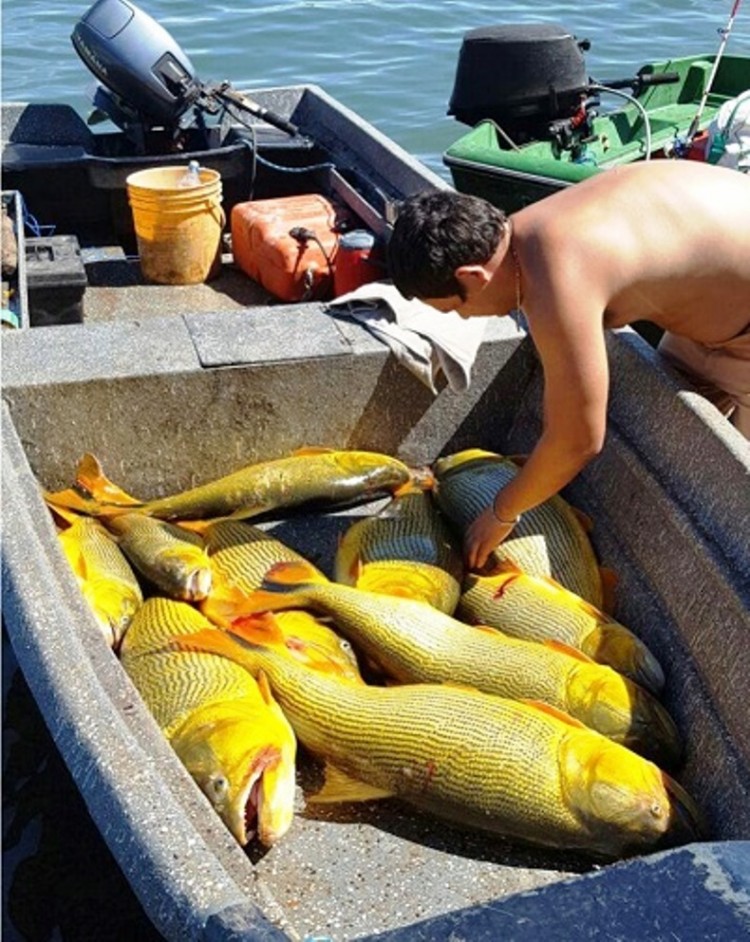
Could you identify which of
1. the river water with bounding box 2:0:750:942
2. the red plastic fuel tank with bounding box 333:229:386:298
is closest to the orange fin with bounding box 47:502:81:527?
the red plastic fuel tank with bounding box 333:229:386:298

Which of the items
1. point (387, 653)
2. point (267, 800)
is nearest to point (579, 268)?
point (387, 653)

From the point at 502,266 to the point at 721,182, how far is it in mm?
914

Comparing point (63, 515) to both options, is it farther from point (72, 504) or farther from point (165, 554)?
point (165, 554)

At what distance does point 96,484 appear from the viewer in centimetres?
448

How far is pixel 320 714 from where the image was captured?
11.1 ft

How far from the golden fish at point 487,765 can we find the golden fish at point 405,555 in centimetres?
58

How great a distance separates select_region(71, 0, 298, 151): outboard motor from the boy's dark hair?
12.9ft

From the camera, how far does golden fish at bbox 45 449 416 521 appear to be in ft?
14.7

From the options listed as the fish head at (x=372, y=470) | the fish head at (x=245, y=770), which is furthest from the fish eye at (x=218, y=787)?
the fish head at (x=372, y=470)

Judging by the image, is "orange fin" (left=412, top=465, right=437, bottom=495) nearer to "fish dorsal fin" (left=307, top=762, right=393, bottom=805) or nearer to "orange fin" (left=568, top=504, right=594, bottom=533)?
"orange fin" (left=568, top=504, right=594, bottom=533)

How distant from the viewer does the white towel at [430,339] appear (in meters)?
4.74

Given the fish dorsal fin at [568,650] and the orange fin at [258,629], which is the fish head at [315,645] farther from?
the fish dorsal fin at [568,650]

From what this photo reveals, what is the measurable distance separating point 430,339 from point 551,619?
137 centimetres

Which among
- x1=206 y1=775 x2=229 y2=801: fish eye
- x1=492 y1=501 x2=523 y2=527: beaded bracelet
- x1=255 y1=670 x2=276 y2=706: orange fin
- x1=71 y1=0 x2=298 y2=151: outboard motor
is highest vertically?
x1=71 y1=0 x2=298 y2=151: outboard motor
